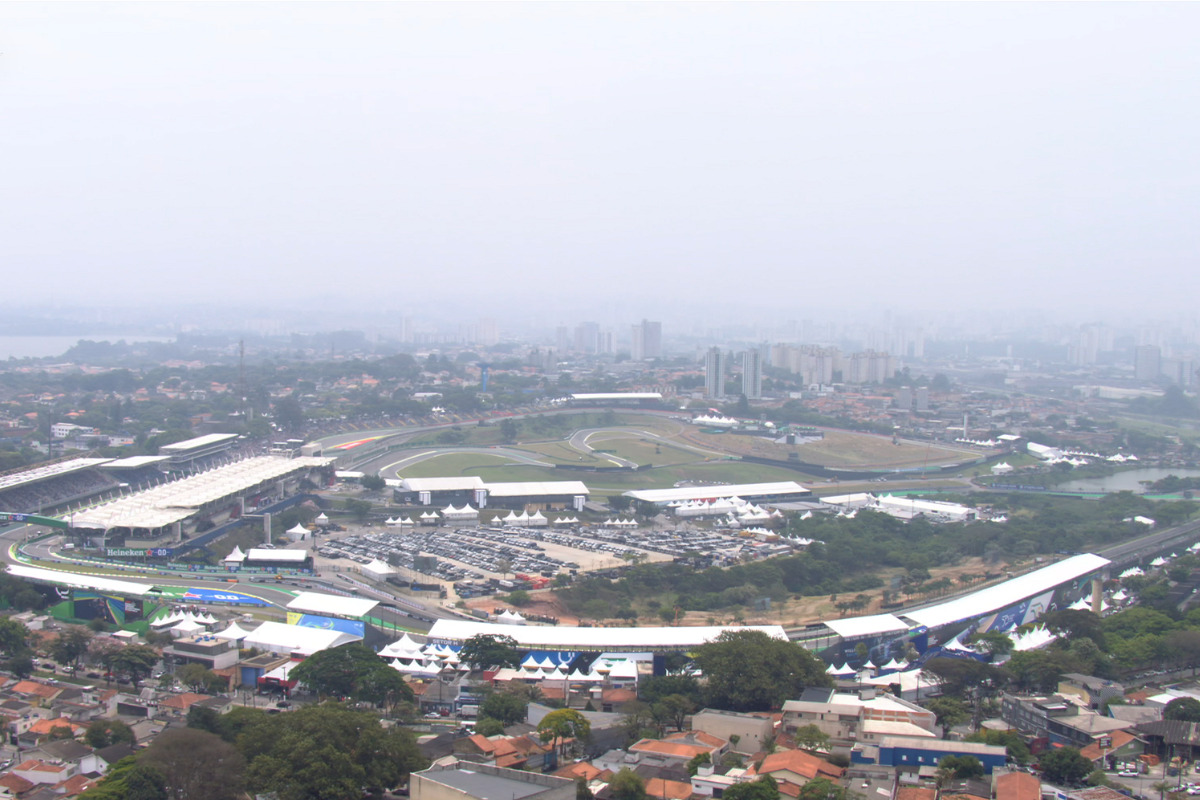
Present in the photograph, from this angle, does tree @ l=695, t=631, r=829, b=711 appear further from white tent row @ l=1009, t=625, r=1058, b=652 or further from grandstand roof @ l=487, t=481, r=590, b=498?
grandstand roof @ l=487, t=481, r=590, b=498

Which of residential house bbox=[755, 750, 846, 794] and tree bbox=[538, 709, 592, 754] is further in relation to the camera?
tree bbox=[538, 709, 592, 754]

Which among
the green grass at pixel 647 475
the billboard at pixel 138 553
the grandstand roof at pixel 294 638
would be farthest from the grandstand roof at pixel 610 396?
the grandstand roof at pixel 294 638

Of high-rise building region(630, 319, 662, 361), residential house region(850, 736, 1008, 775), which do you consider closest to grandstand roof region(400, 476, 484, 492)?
residential house region(850, 736, 1008, 775)

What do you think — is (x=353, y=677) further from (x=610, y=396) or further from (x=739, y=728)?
(x=610, y=396)

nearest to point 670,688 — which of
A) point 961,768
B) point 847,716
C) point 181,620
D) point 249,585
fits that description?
point 847,716

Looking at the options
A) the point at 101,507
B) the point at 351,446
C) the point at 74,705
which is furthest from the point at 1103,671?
the point at 351,446
